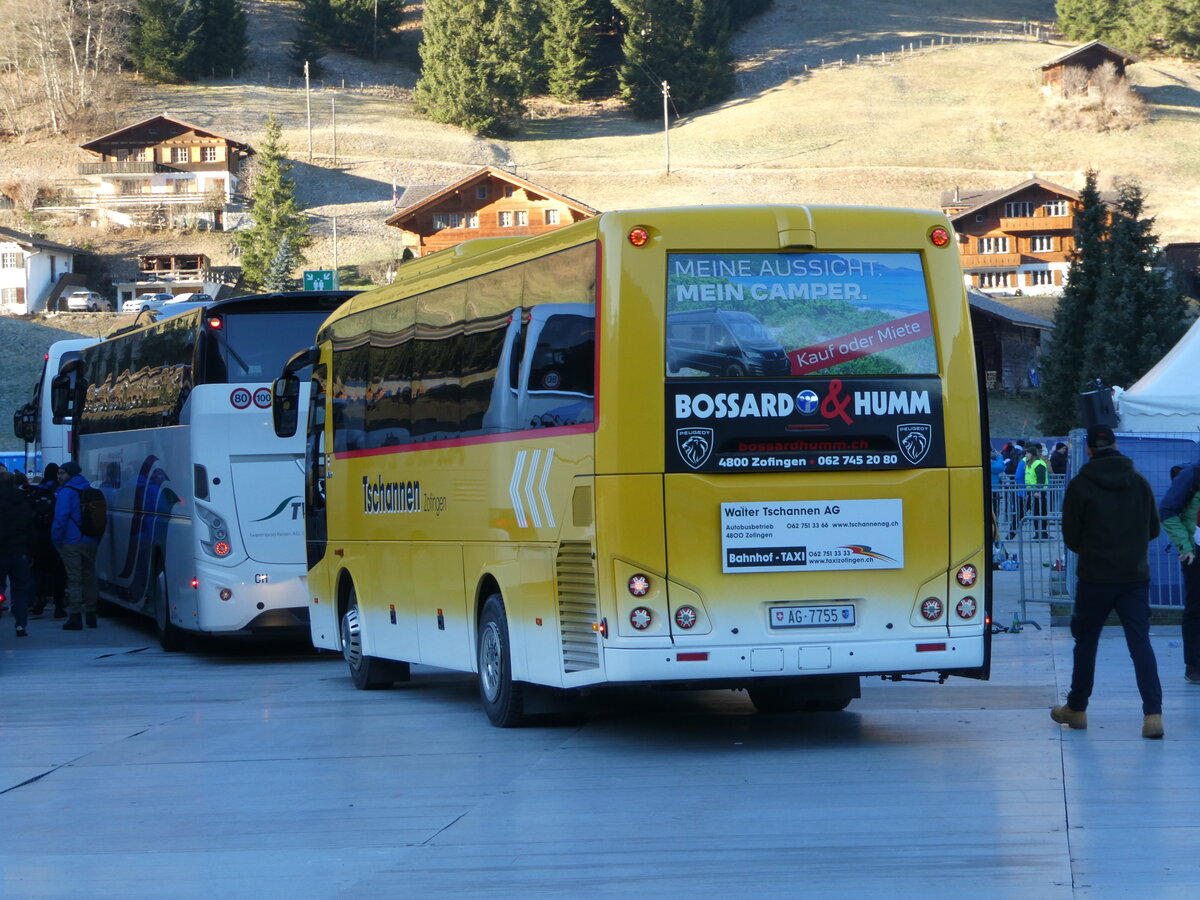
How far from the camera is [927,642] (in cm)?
1007

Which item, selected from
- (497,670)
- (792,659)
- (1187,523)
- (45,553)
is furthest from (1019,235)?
A: (792,659)

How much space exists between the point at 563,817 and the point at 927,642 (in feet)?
9.57

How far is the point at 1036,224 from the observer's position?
98.6 metres

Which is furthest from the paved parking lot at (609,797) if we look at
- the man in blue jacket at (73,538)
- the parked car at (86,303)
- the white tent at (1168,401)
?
the parked car at (86,303)

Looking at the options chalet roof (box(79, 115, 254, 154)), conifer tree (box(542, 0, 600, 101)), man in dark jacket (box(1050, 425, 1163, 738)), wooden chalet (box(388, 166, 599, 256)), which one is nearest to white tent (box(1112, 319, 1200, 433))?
man in dark jacket (box(1050, 425, 1163, 738))

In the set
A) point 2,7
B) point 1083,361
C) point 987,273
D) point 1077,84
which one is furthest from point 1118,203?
point 2,7

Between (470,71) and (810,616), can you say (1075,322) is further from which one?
(470,71)

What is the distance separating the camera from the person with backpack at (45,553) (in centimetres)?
2291

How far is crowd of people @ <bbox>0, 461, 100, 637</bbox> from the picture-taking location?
60.3 ft

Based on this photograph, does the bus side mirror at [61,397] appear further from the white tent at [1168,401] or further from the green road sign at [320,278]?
the white tent at [1168,401]

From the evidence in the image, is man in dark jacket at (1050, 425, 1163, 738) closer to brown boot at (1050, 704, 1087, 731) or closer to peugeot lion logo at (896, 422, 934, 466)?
brown boot at (1050, 704, 1087, 731)

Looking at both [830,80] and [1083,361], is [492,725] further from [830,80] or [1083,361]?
→ [830,80]

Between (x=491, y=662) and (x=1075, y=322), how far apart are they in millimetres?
51299

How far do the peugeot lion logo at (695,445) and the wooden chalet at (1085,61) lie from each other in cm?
12602
